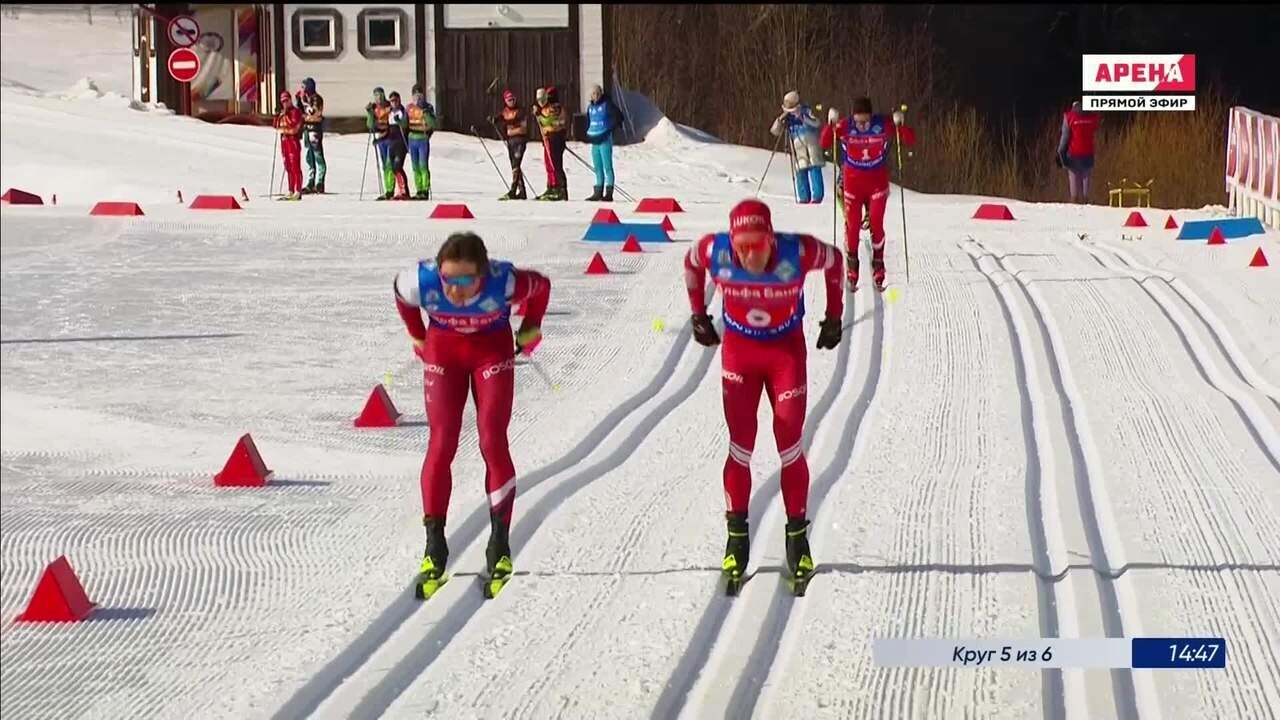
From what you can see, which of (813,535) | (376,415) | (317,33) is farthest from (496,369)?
(317,33)

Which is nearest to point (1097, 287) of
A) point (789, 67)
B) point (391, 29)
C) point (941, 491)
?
point (941, 491)

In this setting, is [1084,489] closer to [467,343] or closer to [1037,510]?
[1037,510]

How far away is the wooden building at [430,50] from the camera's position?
136ft

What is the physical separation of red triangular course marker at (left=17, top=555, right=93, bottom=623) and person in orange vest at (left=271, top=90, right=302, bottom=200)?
61.1 ft

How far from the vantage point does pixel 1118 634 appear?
34.0 ft

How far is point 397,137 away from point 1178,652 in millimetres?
22492

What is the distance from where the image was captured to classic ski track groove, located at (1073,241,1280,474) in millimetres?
14781

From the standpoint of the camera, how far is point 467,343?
972cm

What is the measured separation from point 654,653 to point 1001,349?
864 centimetres

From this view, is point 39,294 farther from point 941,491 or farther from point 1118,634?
point 1118,634

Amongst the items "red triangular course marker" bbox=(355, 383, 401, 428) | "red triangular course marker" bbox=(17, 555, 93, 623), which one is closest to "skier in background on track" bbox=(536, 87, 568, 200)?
"red triangular course marker" bbox=(355, 383, 401, 428)

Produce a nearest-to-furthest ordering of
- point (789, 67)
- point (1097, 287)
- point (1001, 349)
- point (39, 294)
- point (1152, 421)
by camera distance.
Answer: point (1152, 421) → point (1001, 349) → point (1097, 287) → point (39, 294) → point (789, 67)

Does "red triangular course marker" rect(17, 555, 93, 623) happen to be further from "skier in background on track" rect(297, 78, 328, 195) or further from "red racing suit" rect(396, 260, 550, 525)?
"skier in background on track" rect(297, 78, 328, 195)

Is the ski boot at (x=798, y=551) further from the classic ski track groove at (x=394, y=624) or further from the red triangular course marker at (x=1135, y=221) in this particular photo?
the red triangular course marker at (x=1135, y=221)
